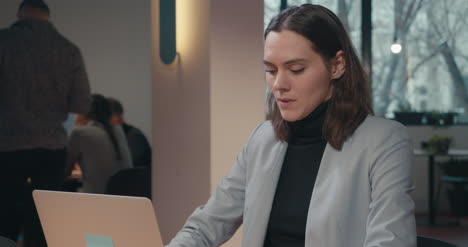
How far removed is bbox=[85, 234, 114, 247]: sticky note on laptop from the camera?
1.39 metres

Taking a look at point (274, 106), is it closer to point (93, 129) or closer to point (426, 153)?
point (93, 129)

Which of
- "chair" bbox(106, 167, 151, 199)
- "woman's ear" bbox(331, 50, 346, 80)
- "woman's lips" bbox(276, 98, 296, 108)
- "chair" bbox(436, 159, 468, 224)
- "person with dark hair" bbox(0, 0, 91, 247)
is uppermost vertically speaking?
"woman's ear" bbox(331, 50, 346, 80)

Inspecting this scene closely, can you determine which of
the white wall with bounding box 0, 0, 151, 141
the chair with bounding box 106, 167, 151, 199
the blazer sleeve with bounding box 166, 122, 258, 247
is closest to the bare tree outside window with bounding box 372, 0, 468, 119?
the white wall with bounding box 0, 0, 151, 141

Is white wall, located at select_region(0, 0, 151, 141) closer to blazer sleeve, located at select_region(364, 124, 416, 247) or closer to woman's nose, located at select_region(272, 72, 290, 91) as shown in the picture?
woman's nose, located at select_region(272, 72, 290, 91)

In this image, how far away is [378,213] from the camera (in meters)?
1.66

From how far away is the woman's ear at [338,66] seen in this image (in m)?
1.86

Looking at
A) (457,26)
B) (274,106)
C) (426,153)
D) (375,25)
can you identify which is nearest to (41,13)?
(274,106)

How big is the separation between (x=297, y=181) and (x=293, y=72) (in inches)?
12.9

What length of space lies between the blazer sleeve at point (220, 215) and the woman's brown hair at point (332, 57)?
1.03 feet

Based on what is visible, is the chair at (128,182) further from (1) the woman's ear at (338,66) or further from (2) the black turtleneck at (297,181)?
(1) the woman's ear at (338,66)

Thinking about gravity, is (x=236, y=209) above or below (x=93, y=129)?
above

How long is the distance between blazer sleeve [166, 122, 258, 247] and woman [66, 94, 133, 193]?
280 centimetres

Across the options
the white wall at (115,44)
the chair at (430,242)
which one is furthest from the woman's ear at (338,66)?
the white wall at (115,44)

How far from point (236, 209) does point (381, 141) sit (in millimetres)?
483
